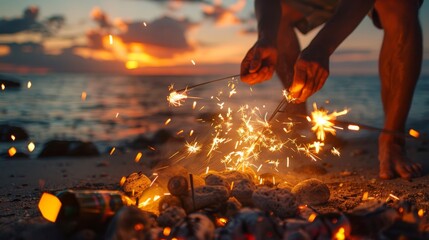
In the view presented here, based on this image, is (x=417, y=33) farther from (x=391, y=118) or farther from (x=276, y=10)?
(x=276, y=10)

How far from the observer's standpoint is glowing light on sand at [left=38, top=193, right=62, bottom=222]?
8.99ft

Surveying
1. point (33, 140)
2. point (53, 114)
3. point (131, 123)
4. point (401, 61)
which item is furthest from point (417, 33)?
point (53, 114)

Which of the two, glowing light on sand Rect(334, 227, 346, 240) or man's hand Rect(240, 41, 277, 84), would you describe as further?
man's hand Rect(240, 41, 277, 84)

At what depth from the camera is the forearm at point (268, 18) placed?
4.30 meters

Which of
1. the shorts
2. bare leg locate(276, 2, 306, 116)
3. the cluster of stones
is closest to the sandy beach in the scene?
the cluster of stones

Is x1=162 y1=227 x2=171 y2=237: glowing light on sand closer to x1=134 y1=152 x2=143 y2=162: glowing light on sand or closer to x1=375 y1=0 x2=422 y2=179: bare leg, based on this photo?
x1=375 y1=0 x2=422 y2=179: bare leg

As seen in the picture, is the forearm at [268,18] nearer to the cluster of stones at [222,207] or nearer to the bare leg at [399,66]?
the bare leg at [399,66]

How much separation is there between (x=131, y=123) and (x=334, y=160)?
7.09 m

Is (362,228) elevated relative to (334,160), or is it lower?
elevated

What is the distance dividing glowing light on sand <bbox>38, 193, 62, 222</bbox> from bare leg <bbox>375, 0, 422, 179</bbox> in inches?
127

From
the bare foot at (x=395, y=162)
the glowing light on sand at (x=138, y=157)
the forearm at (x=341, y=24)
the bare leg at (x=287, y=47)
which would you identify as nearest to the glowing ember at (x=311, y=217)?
the forearm at (x=341, y=24)

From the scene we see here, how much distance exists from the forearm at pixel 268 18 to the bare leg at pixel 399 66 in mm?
1077

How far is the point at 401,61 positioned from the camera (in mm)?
4730

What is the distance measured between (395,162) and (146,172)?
2.66 meters
